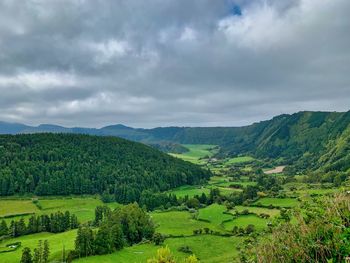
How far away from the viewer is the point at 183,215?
6235 inches

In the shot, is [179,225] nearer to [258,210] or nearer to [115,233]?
[115,233]

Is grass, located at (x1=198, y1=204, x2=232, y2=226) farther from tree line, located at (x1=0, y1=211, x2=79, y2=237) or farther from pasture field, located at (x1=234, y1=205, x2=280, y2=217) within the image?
tree line, located at (x1=0, y1=211, x2=79, y2=237)

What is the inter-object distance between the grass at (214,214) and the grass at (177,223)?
16.3ft

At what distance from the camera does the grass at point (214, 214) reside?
148 metres

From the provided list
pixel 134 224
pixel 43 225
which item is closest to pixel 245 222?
pixel 134 224

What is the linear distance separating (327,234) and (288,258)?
3892 mm

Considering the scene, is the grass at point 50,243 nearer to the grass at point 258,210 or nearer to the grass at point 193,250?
the grass at point 193,250

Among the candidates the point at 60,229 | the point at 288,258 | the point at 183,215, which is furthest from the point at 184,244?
the point at 288,258

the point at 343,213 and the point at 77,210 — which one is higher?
the point at 343,213

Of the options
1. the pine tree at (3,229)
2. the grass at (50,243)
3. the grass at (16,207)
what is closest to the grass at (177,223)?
the grass at (50,243)

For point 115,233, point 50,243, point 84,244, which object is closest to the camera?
point 84,244

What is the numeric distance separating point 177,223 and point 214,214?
2029 cm

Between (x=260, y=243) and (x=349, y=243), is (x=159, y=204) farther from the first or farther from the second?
(x=349, y=243)

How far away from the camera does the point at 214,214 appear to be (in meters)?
156
